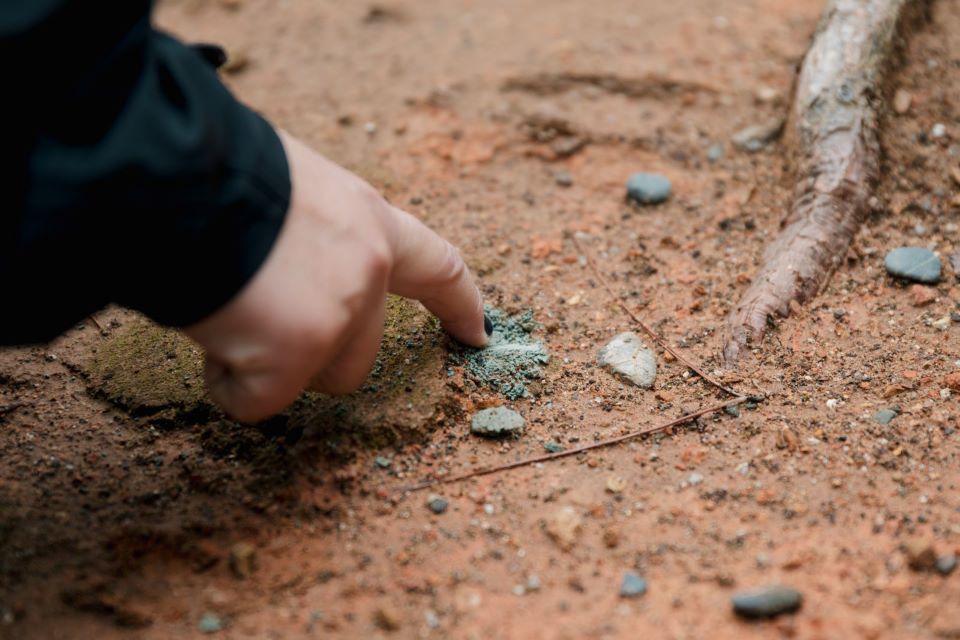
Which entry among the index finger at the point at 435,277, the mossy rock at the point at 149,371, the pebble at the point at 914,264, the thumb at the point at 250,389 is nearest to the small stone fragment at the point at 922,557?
the pebble at the point at 914,264

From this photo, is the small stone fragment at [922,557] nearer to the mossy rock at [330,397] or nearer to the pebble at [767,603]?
the pebble at [767,603]

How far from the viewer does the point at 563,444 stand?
200cm

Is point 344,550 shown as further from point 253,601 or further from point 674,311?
point 674,311

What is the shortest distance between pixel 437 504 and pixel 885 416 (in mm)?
1091

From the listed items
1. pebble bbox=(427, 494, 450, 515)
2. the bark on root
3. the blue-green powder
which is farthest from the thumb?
the bark on root

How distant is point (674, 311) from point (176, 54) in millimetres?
1535

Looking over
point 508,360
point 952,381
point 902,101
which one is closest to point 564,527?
point 508,360

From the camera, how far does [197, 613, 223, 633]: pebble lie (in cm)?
159

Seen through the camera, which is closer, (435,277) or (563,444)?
(435,277)

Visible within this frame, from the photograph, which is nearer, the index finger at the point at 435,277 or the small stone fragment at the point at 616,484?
the index finger at the point at 435,277

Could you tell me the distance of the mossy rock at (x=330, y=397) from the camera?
6.48 ft

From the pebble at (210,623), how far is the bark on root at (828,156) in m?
1.40

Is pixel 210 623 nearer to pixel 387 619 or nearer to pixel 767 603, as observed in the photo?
pixel 387 619

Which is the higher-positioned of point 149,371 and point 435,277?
point 435,277
